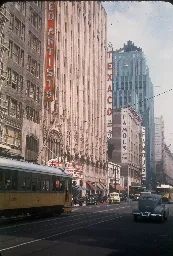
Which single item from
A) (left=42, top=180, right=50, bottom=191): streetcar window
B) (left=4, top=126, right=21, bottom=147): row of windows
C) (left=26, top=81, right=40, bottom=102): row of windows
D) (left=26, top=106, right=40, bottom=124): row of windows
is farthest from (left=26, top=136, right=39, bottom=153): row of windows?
(left=42, top=180, right=50, bottom=191): streetcar window

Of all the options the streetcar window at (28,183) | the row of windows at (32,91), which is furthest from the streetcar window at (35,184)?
the row of windows at (32,91)

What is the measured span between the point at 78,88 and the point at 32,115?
20778mm

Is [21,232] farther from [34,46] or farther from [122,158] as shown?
[122,158]

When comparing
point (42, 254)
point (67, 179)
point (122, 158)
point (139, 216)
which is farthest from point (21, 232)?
point (122, 158)

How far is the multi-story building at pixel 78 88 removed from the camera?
2112 inches

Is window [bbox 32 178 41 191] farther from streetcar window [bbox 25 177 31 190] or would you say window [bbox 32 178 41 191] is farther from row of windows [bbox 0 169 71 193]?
streetcar window [bbox 25 177 31 190]

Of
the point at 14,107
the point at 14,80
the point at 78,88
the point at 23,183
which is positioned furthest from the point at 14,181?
the point at 78,88

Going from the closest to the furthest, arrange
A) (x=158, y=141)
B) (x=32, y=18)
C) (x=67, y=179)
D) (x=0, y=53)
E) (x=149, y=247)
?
(x=149, y=247)
(x=67, y=179)
(x=0, y=53)
(x=32, y=18)
(x=158, y=141)

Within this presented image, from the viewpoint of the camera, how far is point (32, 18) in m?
48.8

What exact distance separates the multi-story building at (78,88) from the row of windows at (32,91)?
4.25 feet

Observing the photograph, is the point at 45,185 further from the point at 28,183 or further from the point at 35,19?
the point at 35,19

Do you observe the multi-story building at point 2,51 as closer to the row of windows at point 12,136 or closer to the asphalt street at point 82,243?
the row of windows at point 12,136

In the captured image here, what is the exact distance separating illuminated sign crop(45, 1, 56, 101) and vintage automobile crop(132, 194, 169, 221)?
26.5 meters

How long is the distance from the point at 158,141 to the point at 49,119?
143543mm
